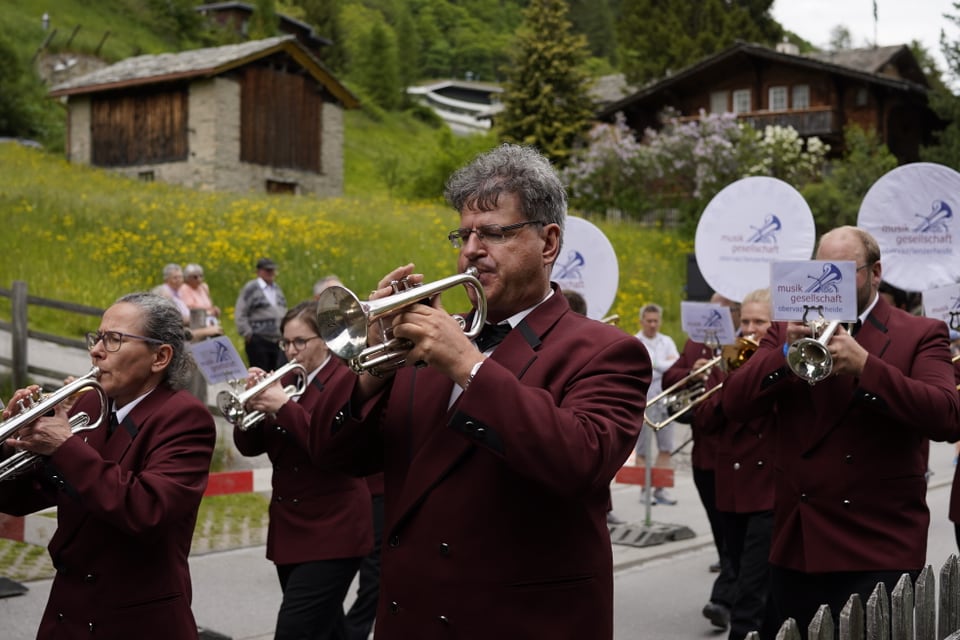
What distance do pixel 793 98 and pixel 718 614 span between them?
37.6m

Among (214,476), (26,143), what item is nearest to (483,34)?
(26,143)

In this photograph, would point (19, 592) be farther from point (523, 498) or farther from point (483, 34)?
point (483, 34)

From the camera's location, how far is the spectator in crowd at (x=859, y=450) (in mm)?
4535

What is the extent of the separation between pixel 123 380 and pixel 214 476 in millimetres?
4575

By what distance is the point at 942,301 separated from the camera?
6699mm

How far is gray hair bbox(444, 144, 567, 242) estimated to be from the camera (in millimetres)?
3141

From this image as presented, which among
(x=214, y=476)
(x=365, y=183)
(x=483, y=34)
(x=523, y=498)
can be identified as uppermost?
(x=483, y=34)

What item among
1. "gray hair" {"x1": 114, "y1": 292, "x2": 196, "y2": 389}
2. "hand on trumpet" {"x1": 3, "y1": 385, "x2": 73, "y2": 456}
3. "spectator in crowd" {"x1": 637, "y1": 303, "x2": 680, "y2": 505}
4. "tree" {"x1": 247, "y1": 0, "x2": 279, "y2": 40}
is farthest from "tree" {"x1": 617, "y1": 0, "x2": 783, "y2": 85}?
"hand on trumpet" {"x1": 3, "y1": 385, "x2": 73, "y2": 456}

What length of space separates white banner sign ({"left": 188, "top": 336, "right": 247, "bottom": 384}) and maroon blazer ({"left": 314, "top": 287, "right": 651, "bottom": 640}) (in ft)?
9.92

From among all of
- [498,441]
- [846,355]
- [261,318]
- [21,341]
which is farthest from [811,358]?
[21,341]

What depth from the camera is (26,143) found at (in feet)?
136

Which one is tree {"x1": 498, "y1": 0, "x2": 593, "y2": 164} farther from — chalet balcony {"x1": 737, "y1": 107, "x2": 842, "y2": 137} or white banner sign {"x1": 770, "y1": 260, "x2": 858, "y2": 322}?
white banner sign {"x1": 770, "y1": 260, "x2": 858, "y2": 322}

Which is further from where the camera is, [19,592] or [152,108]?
[152,108]

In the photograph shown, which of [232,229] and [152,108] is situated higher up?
[152,108]
